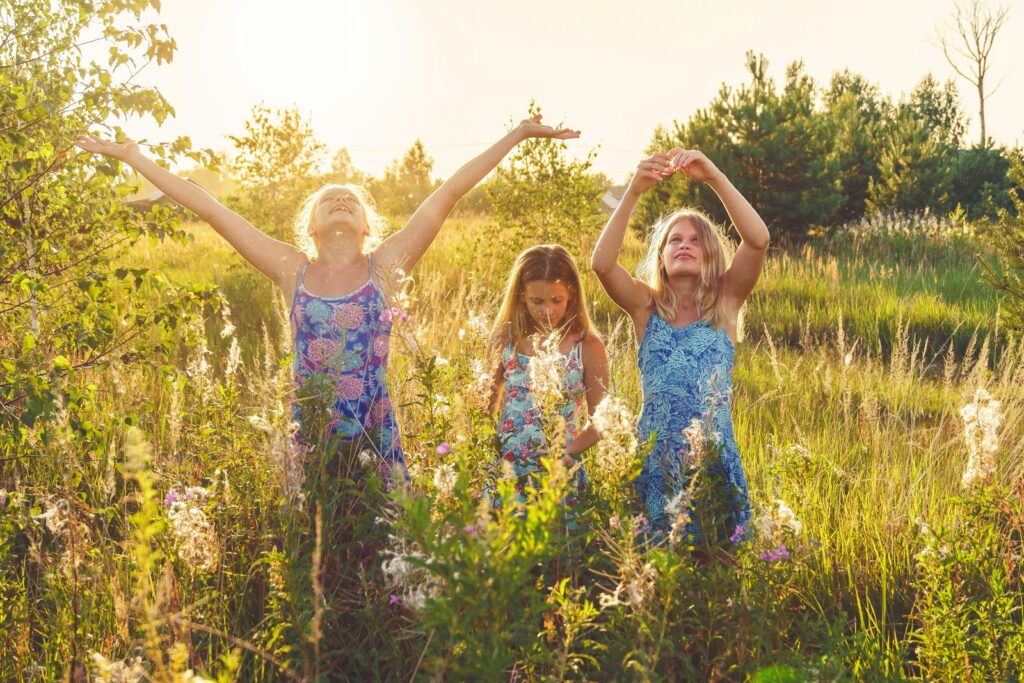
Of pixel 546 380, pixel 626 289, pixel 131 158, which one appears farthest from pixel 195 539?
pixel 626 289

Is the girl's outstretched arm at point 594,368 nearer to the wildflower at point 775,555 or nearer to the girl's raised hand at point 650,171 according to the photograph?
the girl's raised hand at point 650,171

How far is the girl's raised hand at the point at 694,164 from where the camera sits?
3.03 m

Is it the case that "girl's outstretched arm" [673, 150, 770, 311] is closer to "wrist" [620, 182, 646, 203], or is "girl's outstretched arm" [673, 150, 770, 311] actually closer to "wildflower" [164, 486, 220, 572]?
"wrist" [620, 182, 646, 203]

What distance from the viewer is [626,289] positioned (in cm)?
340

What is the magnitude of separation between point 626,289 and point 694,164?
2.05ft

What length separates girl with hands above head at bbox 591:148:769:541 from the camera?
10.4 feet

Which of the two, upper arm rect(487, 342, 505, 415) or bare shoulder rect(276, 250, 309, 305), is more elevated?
bare shoulder rect(276, 250, 309, 305)

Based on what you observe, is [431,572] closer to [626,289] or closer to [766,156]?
[626,289]

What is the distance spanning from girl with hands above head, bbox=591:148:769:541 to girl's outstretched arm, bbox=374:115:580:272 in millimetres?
590

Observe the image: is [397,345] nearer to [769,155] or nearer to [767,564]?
[767,564]

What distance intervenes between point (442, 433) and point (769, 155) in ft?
45.6

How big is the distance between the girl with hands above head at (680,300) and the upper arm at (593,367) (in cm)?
20

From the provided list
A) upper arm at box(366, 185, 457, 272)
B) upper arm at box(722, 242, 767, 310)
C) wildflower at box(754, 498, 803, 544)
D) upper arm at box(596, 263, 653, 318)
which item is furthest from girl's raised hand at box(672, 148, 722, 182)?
wildflower at box(754, 498, 803, 544)

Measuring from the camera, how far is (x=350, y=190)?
3564mm
